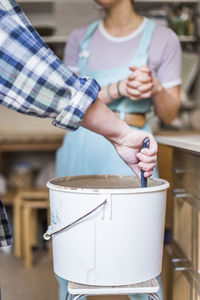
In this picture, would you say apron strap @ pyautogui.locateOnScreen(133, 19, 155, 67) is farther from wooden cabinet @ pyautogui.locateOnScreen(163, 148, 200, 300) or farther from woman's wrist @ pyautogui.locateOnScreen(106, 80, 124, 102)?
wooden cabinet @ pyautogui.locateOnScreen(163, 148, 200, 300)

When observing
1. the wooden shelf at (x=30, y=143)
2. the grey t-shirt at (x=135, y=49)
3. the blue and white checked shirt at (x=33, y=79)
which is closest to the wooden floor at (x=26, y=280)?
the wooden shelf at (x=30, y=143)

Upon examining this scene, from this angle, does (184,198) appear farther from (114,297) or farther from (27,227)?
(27,227)

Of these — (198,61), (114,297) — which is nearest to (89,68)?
(114,297)

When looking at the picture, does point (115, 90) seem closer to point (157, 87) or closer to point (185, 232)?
point (157, 87)

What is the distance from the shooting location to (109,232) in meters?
0.90

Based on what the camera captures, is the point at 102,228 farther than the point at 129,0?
No

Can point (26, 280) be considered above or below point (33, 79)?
below

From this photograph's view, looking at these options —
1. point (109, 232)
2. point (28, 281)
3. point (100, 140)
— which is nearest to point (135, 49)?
point (100, 140)

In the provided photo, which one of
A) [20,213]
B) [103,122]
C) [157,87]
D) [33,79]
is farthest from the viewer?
[20,213]

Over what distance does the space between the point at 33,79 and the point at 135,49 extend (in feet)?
2.96

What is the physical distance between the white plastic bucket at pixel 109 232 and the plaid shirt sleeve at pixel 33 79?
0.23 m

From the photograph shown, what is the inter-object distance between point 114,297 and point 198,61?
2128 millimetres

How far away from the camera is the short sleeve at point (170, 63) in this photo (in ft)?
4.87

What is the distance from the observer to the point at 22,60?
672mm
